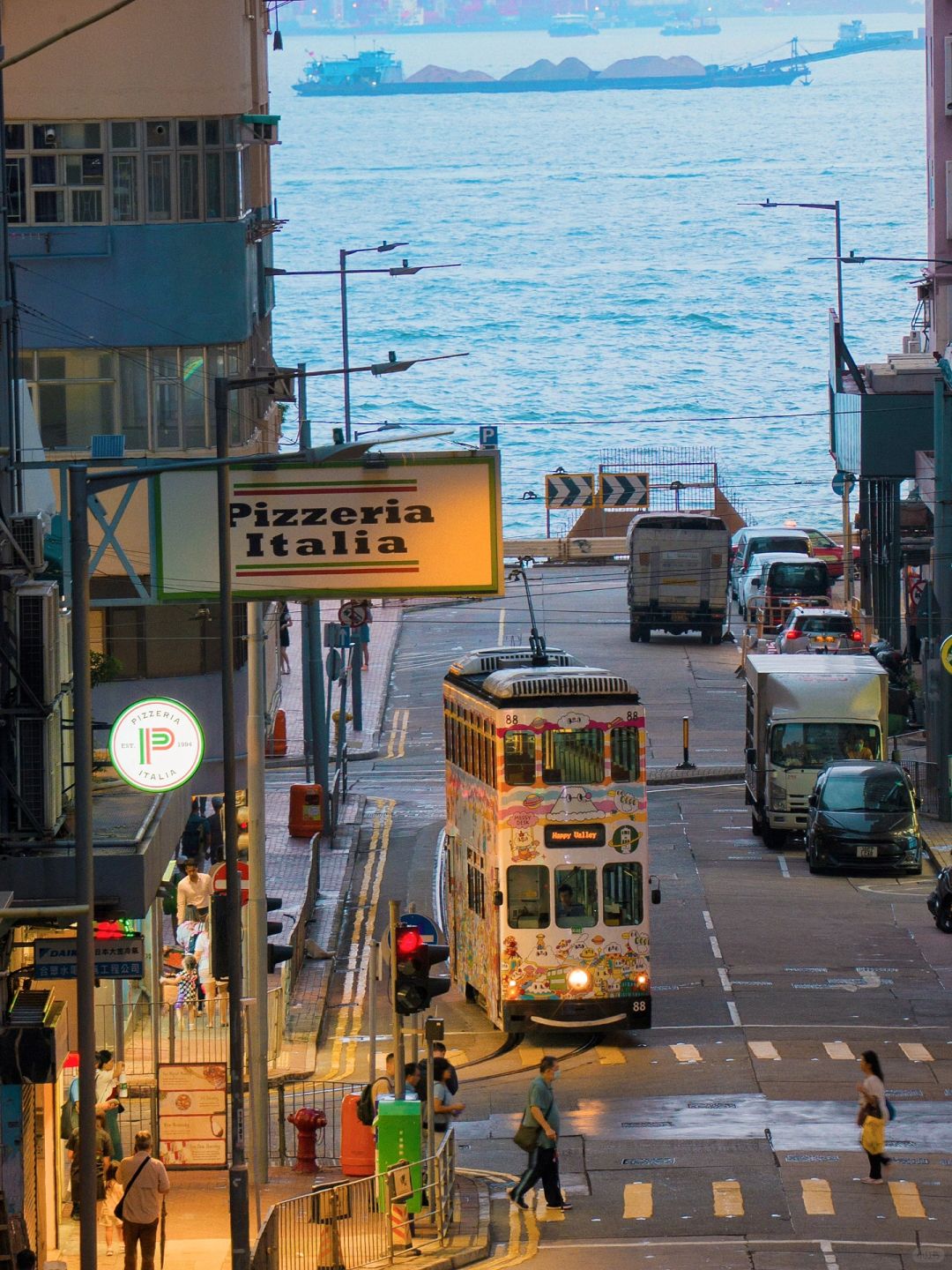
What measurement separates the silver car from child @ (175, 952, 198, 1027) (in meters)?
23.9

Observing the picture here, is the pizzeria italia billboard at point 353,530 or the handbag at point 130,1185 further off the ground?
the pizzeria italia billboard at point 353,530

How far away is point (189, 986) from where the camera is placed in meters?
29.6

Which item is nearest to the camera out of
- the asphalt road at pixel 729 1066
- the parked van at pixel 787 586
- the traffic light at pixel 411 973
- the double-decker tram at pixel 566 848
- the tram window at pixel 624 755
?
the asphalt road at pixel 729 1066

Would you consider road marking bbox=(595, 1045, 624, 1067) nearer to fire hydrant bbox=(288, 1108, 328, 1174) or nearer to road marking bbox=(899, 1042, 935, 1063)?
road marking bbox=(899, 1042, 935, 1063)

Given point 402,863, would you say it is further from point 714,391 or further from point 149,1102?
point 714,391

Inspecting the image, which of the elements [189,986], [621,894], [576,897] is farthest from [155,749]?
[621,894]

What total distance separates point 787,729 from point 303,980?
13.7 m

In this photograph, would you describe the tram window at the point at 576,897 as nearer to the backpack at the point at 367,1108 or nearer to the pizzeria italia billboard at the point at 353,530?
the pizzeria italia billboard at the point at 353,530

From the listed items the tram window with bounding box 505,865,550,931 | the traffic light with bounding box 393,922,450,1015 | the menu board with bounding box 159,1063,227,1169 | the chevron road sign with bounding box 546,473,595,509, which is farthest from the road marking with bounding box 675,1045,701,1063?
the chevron road sign with bounding box 546,473,595,509

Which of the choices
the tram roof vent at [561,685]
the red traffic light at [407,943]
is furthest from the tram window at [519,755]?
the red traffic light at [407,943]

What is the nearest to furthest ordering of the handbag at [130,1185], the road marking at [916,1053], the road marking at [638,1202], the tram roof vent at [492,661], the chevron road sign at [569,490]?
the handbag at [130,1185], the road marking at [638,1202], the road marking at [916,1053], the tram roof vent at [492,661], the chevron road sign at [569,490]

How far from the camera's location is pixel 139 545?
42.7 metres

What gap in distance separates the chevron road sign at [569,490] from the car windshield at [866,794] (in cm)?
3937

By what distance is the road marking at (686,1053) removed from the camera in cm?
2830
